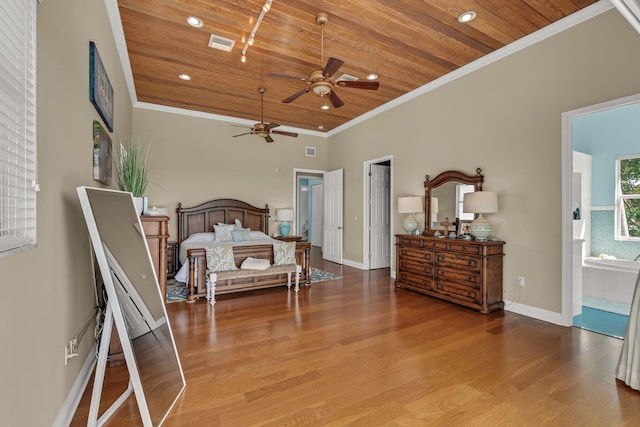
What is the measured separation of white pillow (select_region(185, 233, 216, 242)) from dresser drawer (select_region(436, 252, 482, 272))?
4.14 m

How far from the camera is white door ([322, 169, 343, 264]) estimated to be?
7215mm

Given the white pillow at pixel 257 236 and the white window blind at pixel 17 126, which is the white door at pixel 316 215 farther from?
the white window blind at pixel 17 126

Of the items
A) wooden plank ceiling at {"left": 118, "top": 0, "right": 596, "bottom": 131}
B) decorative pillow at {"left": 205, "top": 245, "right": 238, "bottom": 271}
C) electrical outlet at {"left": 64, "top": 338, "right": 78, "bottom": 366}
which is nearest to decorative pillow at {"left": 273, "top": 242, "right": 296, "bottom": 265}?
decorative pillow at {"left": 205, "top": 245, "right": 238, "bottom": 271}

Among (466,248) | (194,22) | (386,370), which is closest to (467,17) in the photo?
(466,248)

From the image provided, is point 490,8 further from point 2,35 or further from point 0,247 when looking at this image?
point 0,247

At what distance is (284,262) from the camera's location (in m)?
4.72

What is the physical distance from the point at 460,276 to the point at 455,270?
11cm

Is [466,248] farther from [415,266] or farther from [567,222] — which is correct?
[567,222]

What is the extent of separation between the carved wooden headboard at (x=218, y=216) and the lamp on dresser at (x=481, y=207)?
173 inches

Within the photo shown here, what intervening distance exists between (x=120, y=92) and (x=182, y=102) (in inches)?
70.2

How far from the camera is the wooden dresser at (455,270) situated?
3.76 meters

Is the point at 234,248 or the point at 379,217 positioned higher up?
the point at 379,217

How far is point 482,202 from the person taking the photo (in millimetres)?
3895

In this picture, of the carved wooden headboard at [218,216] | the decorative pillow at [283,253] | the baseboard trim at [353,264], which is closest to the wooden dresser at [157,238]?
the decorative pillow at [283,253]
